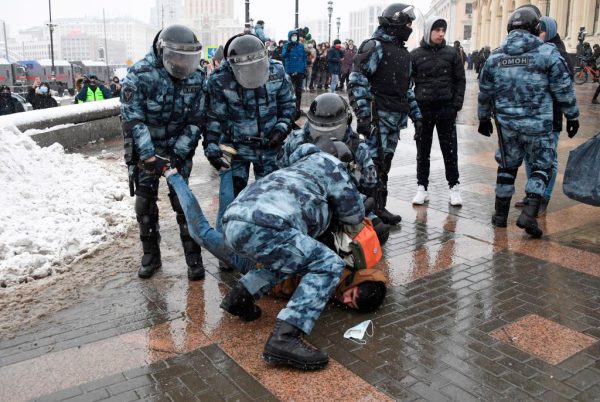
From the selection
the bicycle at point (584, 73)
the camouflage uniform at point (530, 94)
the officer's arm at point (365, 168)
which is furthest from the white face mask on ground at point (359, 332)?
the bicycle at point (584, 73)

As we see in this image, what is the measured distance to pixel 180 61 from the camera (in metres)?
4.60

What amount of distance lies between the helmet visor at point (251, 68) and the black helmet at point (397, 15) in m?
1.79

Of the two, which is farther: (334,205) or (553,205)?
(553,205)

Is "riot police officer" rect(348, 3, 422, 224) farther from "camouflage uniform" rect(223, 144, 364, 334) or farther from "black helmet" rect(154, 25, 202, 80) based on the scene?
"camouflage uniform" rect(223, 144, 364, 334)

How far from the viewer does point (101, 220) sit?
251 inches

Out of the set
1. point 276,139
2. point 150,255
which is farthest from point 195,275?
point 276,139

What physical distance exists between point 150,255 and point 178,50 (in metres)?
1.75

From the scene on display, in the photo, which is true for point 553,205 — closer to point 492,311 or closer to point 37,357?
point 492,311

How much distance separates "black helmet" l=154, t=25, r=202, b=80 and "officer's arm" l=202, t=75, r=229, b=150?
0.31 m

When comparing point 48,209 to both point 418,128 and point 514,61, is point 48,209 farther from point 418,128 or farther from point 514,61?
point 514,61

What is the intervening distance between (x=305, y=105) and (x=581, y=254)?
13899mm

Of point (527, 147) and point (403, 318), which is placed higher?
point (527, 147)

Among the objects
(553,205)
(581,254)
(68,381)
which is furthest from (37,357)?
(553,205)

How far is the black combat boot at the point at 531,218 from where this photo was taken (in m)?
5.73
